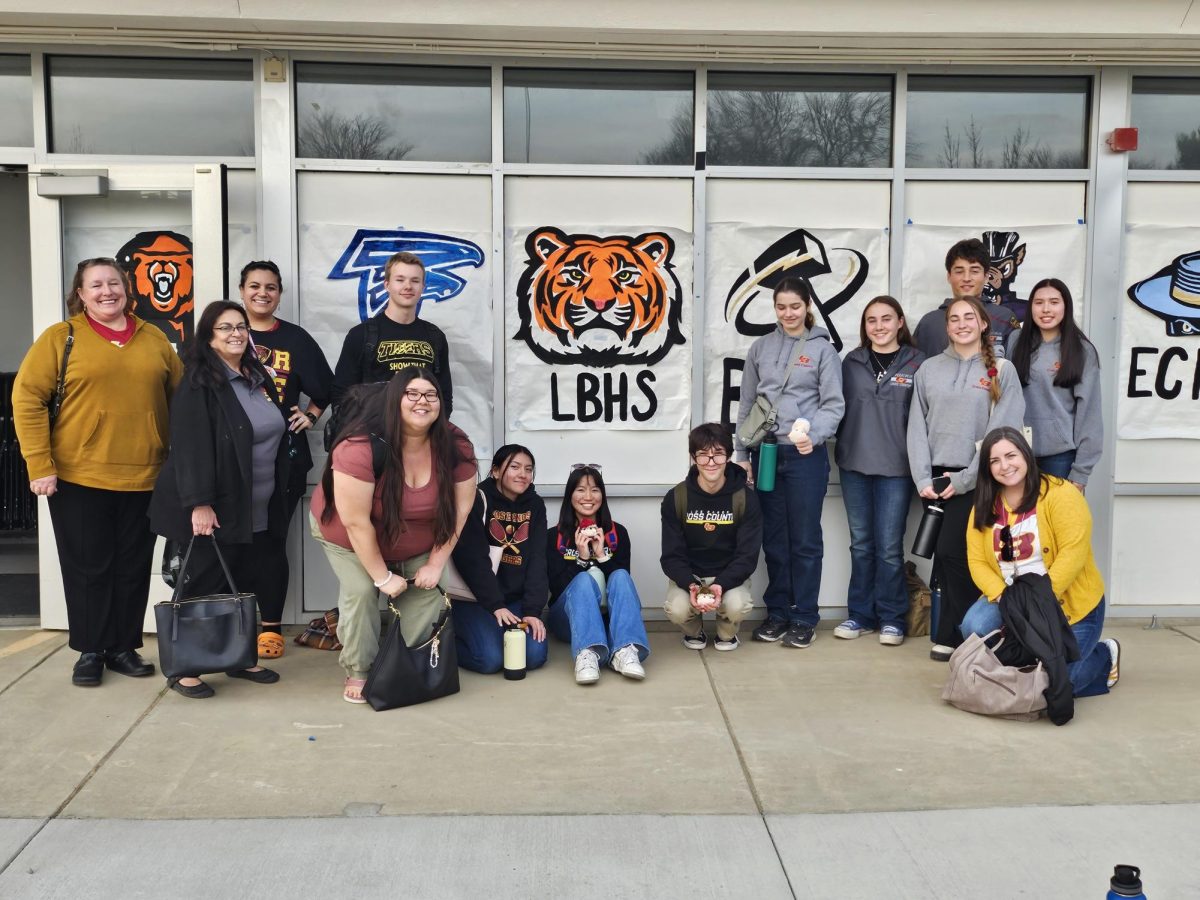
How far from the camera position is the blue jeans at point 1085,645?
4.84 metres

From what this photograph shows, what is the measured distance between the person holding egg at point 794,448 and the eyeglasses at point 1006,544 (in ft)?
3.47

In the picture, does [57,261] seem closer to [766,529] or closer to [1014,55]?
[766,529]

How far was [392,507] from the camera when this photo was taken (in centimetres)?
473

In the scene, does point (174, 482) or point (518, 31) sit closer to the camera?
point (174, 482)

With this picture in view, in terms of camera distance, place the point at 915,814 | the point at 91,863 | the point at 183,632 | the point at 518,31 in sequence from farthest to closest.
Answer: the point at 518,31 → the point at 183,632 → the point at 915,814 → the point at 91,863

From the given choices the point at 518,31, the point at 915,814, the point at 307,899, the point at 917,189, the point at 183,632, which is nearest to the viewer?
the point at 307,899

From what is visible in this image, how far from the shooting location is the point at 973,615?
16.4 feet

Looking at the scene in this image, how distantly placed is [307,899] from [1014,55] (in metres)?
5.13

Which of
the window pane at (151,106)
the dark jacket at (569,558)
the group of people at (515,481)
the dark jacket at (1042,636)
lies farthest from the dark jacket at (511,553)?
the window pane at (151,106)

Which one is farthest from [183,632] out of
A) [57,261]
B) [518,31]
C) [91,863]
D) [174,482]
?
[518,31]

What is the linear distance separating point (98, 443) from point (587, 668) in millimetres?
2321

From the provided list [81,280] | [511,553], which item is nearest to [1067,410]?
[511,553]

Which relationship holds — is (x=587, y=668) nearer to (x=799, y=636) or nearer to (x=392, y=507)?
(x=392, y=507)

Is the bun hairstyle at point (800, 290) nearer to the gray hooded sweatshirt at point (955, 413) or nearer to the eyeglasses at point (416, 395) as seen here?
the gray hooded sweatshirt at point (955, 413)
